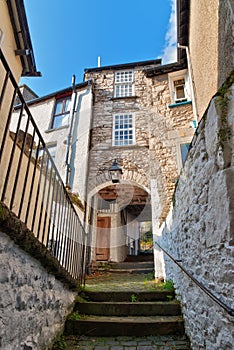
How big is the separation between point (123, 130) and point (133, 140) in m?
0.72

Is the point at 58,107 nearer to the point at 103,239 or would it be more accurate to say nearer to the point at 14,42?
the point at 14,42

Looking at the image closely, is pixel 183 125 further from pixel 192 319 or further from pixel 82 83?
pixel 192 319

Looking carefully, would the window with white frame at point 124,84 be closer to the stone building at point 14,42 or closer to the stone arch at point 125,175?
the stone arch at point 125,175

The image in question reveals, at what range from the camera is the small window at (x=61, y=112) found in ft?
33.6

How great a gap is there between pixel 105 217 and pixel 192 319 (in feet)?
25.0

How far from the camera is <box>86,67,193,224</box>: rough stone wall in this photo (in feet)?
24.7

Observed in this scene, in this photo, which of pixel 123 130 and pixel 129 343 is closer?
pixel 129 343

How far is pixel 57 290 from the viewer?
104 inches

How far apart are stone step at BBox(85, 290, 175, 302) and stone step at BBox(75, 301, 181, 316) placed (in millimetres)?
305

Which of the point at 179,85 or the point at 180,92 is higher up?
the point at 179,85

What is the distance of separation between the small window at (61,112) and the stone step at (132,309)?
27.0ft

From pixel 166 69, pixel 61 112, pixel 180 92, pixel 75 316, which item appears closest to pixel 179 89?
pixel 180 92

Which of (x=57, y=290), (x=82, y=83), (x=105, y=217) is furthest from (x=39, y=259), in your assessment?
(x=82, y=83)

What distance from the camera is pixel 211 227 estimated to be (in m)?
1.79
